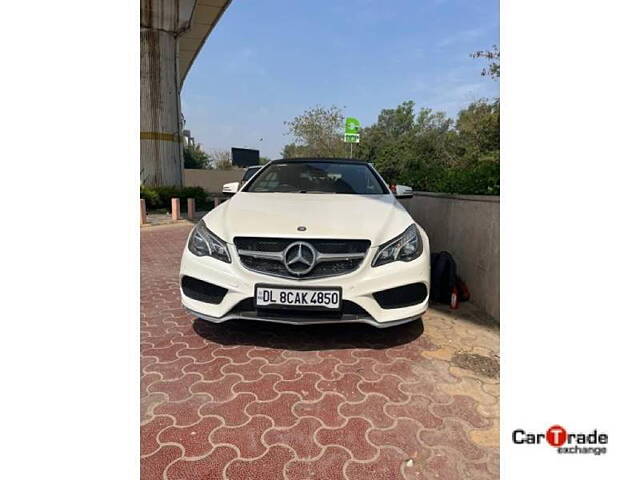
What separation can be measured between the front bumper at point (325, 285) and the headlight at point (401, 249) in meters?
0.04

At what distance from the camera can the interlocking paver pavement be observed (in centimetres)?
142

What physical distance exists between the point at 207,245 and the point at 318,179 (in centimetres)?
142

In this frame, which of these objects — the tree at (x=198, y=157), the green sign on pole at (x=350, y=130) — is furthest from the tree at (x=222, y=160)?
the green sign on pole at (x=350, y=130)

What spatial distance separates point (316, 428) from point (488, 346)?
1483 millimetres

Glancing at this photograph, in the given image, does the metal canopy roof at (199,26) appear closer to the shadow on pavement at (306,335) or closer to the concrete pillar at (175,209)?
the concrete pillar at (175,209)

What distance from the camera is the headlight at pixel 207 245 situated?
7.23ft

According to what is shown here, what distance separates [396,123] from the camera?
37.1 m

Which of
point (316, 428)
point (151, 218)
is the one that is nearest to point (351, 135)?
point (151, 218)

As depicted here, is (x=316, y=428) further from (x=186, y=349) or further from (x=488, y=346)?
(x=488, y=346)

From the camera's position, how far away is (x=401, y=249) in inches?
87.9

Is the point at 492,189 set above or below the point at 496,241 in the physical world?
above

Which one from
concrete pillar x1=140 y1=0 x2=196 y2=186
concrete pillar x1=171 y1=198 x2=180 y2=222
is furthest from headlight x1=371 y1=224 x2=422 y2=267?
concrete pillar x1=140 y1=0 x2=196 y2=186
